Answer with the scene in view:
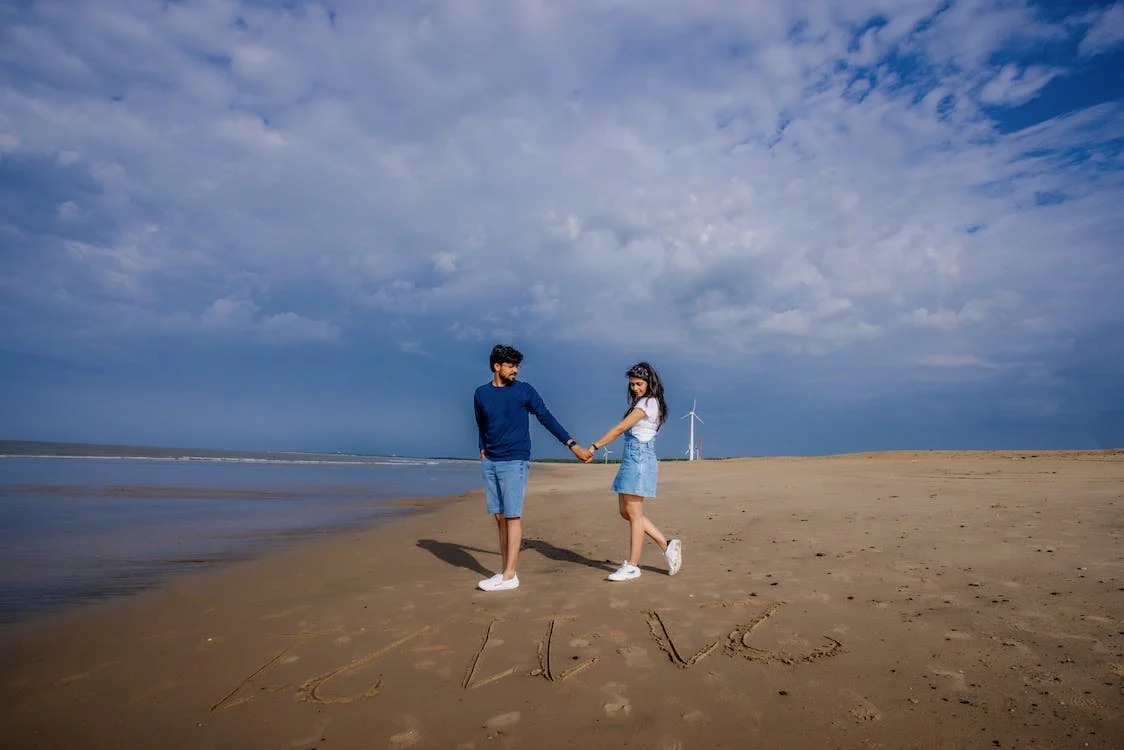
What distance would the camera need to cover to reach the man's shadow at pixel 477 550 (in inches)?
300

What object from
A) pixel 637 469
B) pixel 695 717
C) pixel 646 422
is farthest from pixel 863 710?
pixel 646 422

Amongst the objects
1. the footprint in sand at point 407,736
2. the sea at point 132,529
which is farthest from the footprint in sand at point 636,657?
the sea at point 132,529

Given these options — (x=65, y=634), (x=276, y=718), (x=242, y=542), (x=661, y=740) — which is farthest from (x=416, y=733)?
(x=242, y=542)

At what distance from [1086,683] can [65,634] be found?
7006mm

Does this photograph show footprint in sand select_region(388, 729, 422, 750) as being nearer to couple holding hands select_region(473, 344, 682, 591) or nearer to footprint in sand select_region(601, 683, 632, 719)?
footprint in sand select_region(601, 683, 632, 719)

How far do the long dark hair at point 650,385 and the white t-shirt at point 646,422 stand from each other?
5cm

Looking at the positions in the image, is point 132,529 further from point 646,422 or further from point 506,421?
point 646,422

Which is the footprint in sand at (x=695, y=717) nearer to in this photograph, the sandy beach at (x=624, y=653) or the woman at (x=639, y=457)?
the sandy beach at (x=624, y=653)

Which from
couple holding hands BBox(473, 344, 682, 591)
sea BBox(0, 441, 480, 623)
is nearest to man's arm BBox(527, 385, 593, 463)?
couple holding hands BBox(473, 344, 682, 591)

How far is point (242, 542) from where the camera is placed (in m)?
9.32

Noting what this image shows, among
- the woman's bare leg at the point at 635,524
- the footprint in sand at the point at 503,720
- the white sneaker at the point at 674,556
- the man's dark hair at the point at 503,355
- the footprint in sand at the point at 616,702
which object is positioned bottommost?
the footprint in sand at the point at 503,720

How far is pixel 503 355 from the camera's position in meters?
6.49

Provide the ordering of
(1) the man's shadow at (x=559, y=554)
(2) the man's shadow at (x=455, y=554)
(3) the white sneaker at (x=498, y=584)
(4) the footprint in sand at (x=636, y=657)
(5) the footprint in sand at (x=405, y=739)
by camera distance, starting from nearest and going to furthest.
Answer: (5) the footprint in sand at (x=405, y=739) → (4) the footprint in sand at (x=636, y=657) → (3) the white sneaker at (x=498, y=584) → (1) the man's shadow at (x=559, y=554) → (2) the man's shadow at (x=455, y=554)

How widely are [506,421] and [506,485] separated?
68 centimetres
